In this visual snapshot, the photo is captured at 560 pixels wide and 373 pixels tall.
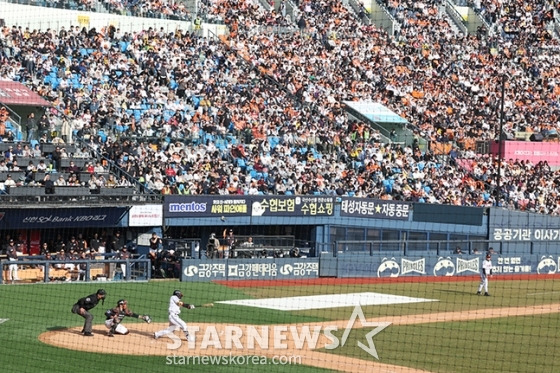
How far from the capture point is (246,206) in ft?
113

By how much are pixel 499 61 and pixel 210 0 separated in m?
13.5

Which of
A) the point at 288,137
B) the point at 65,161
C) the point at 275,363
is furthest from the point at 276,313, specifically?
the point at 288,137

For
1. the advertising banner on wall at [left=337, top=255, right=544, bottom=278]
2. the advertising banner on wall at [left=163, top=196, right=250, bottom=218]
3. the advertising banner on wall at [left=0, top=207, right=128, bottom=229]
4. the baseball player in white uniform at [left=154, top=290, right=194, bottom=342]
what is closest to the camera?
the baseball player in white uniform at [left=154, top=290, right=194, bottom=342]

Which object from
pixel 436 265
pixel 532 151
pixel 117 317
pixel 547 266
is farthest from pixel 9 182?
pixel 532 151

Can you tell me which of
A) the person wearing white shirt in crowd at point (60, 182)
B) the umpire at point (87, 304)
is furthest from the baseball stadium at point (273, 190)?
the umpire at point (87, 304)

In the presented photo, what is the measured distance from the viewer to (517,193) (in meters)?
40.9

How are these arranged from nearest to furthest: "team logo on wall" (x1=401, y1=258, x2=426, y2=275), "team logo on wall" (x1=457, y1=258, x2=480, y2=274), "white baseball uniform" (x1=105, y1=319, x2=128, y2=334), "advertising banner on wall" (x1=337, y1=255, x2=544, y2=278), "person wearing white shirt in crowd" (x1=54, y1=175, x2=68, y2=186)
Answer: "white baseball uniform" (x1=105, y1=319, x2=128, y2=334) → "person wearing white shirt in crowd" (x1=54, y1=175, x2=68, y2=186) → "advertising banner on wall" (x1=337, y1=255, x2=544, y2=278) → "team logo on wall" (x1=401, y1=258, x2=426, y2=275) → "team logo on wall" (x1=457, y1=258, x2=480, y2=274)

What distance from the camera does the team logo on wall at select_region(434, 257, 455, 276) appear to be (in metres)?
35.1

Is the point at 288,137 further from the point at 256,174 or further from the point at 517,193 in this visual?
the point at 517,193

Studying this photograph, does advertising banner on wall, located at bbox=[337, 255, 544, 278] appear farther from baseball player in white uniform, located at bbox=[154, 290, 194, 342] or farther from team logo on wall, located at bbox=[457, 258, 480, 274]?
baseball player in white uniform, located at bbox=[154, 290, 194, 342]

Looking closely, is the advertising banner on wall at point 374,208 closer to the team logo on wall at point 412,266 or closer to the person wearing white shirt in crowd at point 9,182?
the team logo on wall at point 412,266

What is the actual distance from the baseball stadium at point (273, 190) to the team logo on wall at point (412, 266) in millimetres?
44

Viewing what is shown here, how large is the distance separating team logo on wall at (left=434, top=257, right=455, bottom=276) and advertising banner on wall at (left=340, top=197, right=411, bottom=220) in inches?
112

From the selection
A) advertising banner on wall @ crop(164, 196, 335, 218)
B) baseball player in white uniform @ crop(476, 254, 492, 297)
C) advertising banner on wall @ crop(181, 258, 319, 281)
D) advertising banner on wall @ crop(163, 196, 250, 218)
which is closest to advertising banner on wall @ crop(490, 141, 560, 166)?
advertising banner on wall @ crop(164, 196, 335, 218)
